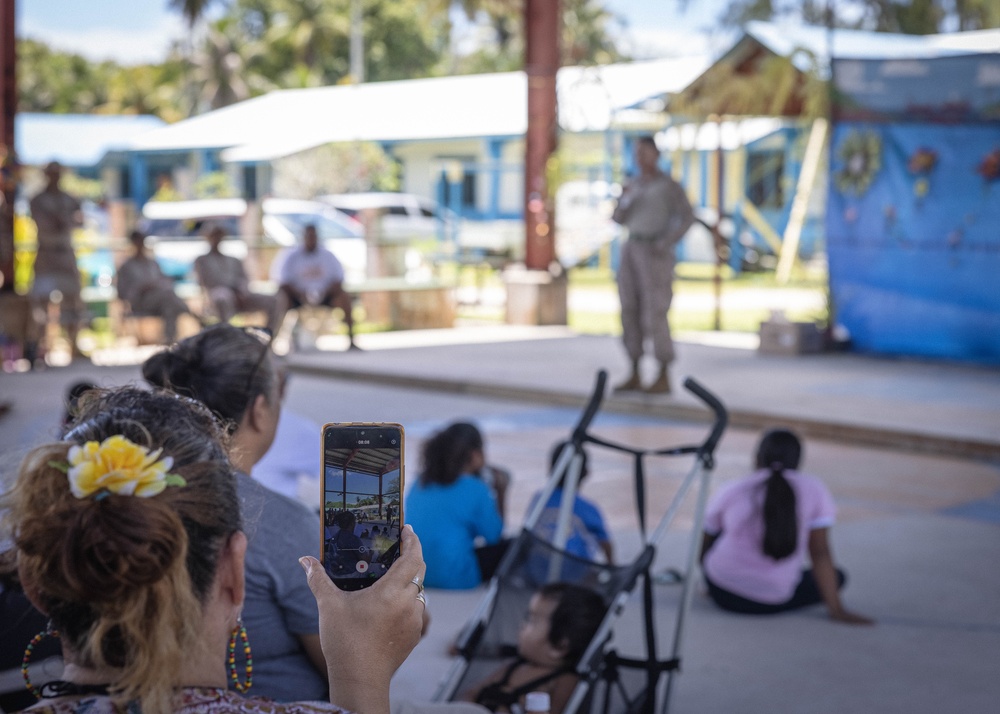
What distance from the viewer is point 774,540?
4.62m

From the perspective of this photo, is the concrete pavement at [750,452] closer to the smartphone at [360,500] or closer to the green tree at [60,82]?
the smartphone at [360,500]

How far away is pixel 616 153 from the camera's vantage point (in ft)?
83.6

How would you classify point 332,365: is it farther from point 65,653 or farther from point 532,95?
point 65,653

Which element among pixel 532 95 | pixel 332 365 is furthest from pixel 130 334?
pixel 532 95

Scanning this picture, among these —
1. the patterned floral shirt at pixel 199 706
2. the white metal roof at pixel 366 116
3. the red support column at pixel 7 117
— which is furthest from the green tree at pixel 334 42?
the patterned floral shirt at pixel 199 706

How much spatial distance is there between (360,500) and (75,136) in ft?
105

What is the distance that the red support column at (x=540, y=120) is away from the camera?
14188 mm

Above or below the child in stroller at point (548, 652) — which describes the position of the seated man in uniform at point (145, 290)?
above

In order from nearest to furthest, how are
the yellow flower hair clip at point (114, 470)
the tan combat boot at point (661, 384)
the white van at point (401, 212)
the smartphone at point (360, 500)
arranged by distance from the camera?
the yellow flower hair clip at point (114, 470) < the smartphone at point (360, 500) < the tan combat boot at point (661, 384) < the white van at point (401, 212)

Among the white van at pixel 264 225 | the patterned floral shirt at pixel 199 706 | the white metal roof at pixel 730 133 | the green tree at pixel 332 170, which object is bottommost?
the patterned floral shirt at pixel 199 706

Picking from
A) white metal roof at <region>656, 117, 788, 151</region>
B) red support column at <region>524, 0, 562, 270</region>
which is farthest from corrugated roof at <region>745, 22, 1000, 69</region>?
white metal roof at <region>656, 117, 788, 151</region>

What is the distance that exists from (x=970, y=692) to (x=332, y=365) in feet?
27.0

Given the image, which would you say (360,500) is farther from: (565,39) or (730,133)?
(565,39)

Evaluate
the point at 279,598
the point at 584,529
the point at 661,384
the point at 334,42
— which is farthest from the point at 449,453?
the point at 334,42
